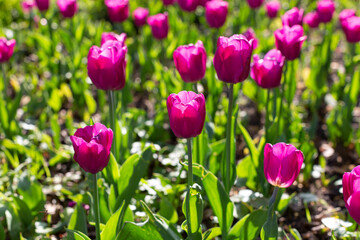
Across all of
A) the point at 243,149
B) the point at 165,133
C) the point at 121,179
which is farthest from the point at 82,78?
the point at 121,179

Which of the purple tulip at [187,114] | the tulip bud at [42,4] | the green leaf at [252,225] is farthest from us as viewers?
the tulip bud at [42,4]

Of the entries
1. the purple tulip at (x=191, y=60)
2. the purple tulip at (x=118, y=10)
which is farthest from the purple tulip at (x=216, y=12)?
the purple tulip at (x=191, y=60)

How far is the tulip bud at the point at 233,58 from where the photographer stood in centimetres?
163

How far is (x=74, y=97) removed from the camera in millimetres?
3318

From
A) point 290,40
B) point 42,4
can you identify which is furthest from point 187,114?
point 42,4

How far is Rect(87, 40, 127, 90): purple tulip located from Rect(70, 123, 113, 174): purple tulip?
340 millimetres

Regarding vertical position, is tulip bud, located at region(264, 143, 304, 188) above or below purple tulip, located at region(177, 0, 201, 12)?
below

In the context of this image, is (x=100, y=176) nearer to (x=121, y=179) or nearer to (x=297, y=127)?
(x=121, y=179)

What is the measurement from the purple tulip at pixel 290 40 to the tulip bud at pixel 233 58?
55 cm

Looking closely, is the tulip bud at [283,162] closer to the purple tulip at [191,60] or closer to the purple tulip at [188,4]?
the purple tulip at [191,60]

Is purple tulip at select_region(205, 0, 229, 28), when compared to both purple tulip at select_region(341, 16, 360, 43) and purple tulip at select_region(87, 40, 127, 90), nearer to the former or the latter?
purple tulip at select_region(341, 16, 360, 43)

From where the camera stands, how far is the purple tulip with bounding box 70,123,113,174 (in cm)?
147

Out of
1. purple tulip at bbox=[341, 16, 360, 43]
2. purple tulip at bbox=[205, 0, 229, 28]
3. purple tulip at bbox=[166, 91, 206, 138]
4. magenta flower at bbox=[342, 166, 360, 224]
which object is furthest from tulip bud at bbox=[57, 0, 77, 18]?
magenta flower at bbox=[342, 166, 360, 224]

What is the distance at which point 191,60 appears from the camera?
192cm
